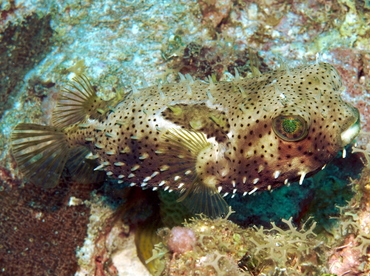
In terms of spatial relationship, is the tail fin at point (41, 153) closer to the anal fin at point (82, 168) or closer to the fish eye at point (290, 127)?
the anal fin at point (82, 168)

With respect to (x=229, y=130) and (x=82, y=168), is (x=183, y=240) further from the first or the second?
(x=82, y=168)

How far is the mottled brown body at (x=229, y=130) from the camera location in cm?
219

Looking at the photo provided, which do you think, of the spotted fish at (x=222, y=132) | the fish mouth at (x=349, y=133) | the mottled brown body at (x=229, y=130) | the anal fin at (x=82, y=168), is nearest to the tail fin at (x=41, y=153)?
the anal fin at (x=82, y=168)

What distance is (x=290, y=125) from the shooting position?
2.09m

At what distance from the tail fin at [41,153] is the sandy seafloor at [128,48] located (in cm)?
46

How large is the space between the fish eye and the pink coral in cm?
122

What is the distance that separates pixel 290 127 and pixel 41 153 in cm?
294

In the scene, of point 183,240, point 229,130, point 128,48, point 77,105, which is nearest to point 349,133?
point 229,130

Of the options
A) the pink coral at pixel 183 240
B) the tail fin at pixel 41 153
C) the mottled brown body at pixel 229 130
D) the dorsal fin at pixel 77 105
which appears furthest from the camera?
the tail fin at pixel 41 153

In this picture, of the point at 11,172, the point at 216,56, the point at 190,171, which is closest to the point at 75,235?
the point at 11,172

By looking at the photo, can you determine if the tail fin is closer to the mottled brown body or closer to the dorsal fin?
the dorsal fin

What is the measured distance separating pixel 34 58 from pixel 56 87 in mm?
1301

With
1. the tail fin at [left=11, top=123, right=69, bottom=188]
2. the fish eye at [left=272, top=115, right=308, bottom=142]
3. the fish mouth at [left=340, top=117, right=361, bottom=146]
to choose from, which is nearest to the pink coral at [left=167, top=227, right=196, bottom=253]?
the fish eye at [left=272, top=115, right=308, bottom=142]

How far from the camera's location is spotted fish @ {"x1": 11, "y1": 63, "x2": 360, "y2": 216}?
2.17 m
